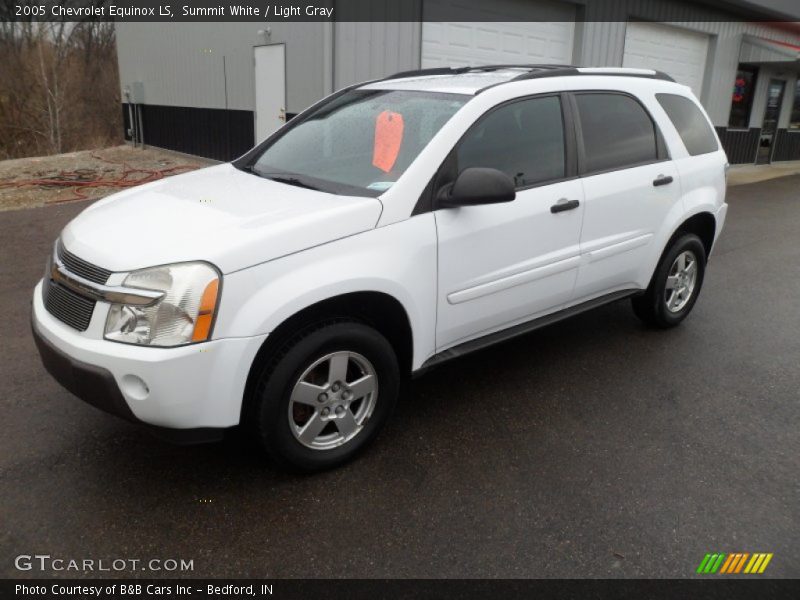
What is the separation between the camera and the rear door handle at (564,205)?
367 centimetres

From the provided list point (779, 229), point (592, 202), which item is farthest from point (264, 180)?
point (779, 229)

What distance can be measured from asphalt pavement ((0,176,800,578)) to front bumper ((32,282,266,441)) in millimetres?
462

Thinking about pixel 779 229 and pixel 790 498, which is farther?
pixel 779 229

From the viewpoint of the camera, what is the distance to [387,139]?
3488 millimetres

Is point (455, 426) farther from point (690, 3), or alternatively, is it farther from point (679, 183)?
point (690, 3)

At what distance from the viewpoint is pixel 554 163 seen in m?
3.78

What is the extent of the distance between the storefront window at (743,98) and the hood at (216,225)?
1688 cm

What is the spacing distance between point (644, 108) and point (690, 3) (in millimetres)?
11943

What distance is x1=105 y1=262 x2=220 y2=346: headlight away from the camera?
254cm

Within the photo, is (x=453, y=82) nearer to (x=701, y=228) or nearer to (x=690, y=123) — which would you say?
(x=690, y=123)

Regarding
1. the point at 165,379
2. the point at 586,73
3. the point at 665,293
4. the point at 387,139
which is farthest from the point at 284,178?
the point at 665,293

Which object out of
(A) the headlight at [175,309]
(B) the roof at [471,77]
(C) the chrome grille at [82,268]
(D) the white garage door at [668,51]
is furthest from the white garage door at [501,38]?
(A) the headlight at [175,309]

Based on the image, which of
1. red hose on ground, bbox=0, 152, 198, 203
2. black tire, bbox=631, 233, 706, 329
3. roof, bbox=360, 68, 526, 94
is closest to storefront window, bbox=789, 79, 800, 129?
red hose on ground, bbox=0, 152, 198, 203

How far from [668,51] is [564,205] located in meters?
12.7
